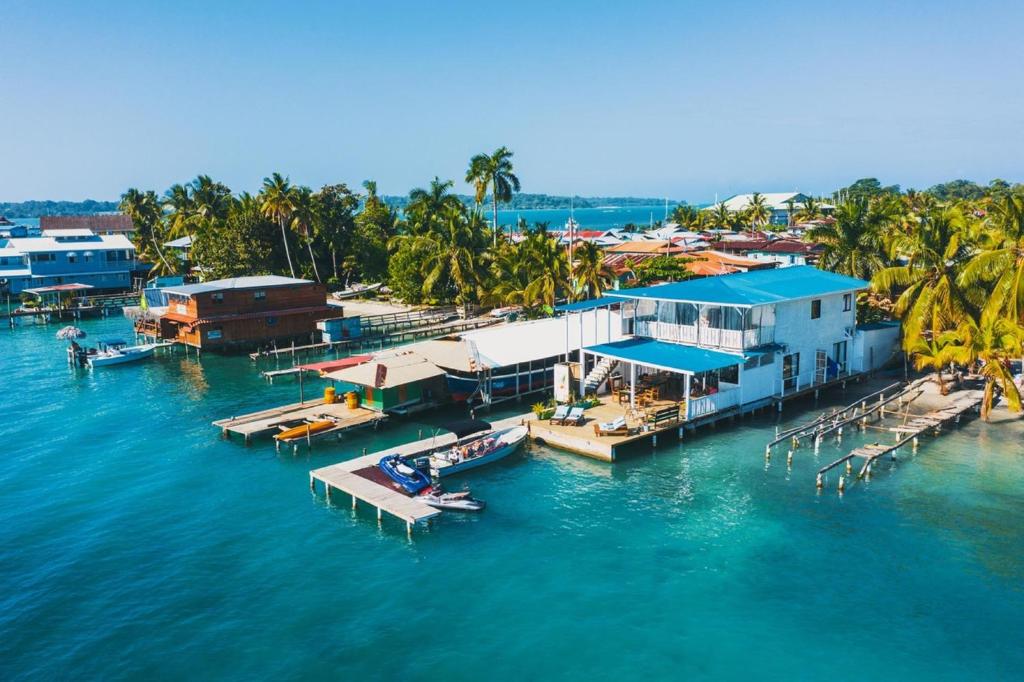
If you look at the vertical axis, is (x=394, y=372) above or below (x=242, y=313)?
below

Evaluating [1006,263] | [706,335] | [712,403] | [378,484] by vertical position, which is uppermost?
[1006,263]

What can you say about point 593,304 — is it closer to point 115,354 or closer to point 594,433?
point 594,433

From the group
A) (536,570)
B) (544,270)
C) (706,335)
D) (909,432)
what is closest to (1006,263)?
(909,432)

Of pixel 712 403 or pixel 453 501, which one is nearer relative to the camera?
pixel 453 501

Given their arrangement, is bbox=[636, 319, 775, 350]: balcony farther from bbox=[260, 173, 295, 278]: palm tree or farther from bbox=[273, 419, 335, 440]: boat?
bbox=[260, 173, 295, 278]: palm tree

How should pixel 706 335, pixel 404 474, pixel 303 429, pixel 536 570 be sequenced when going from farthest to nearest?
pixel 706 335, pixel 303 429, pixel 404 474, pixel 536 570

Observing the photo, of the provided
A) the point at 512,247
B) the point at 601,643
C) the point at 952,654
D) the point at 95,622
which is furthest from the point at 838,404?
the point at 512,247

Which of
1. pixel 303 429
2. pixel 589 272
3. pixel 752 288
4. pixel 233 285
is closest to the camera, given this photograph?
pixel 303 429

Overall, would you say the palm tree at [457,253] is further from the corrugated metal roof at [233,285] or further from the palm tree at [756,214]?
the palm tree at [756,214]
